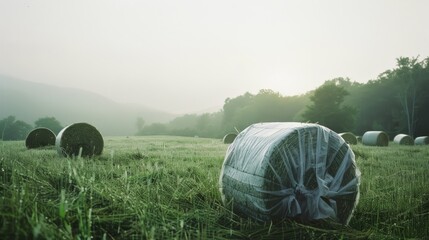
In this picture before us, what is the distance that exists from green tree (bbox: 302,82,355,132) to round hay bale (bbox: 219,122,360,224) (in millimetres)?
37461

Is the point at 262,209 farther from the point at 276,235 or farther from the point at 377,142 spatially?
the point at 377,142

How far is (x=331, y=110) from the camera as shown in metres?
40.7

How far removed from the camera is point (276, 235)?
3.33 m

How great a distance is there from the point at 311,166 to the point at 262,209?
0.77m

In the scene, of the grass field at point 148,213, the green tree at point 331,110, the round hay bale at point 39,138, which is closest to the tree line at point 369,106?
the green tree at point 331,110

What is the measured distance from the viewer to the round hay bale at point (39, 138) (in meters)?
15.7

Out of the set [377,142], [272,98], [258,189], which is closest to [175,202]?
[258,189]

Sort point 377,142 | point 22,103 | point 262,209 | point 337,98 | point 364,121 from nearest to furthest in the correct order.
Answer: point 262,209 < point 377,142 < point 337,98 < point 364,121 < point 22,103

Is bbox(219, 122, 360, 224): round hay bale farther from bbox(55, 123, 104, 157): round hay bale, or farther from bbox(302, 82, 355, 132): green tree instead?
bbox(302, 82, 355, 132): green tree

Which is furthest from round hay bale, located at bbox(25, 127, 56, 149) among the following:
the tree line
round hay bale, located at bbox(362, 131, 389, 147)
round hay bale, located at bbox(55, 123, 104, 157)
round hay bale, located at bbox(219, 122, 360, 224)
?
the tree line

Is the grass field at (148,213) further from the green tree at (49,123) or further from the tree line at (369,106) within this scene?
the green tree at (49,123)

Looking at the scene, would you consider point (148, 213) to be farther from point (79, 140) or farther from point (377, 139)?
point (377, 139)

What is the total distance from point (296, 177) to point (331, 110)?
39331 millimetres

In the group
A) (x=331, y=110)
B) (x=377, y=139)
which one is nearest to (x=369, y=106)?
(x=331, y=110)
